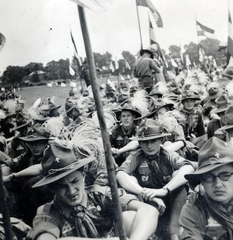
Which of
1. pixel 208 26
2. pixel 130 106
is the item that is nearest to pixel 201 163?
pixel 130 106

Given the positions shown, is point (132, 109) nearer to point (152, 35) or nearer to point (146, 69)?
point (146, 69)

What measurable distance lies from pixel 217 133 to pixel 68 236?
2387 mm

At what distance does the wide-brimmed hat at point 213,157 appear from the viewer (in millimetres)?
2595

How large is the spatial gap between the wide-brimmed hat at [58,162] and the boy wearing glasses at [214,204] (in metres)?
0.97

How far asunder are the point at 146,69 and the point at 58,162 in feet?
17.0

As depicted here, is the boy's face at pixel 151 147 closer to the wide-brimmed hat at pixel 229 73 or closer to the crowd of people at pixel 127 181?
the crowd of people at pixel 127 181

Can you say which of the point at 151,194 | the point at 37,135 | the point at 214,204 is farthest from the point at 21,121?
the point at 214,204

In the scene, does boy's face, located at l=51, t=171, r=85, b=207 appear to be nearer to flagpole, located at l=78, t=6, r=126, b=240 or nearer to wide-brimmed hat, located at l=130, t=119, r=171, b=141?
flagpole, located at l=78, t=6, r=126, b=240

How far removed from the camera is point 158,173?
142 inches

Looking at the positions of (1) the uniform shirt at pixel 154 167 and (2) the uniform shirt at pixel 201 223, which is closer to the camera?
(2) the uniform shirt at pixel 201 223

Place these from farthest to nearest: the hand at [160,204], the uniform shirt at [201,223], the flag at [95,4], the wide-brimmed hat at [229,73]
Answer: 1. the wide-brimmed hat at [229,73]
2. the hand at [160,204]
3. the uniform shirt at [201,223]
4. the flag at [95,4]

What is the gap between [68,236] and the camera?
2.72 m

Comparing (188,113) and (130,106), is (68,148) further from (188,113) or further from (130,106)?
(188,113)

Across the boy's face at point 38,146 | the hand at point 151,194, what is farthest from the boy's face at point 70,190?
the boy's face at point 38,146
